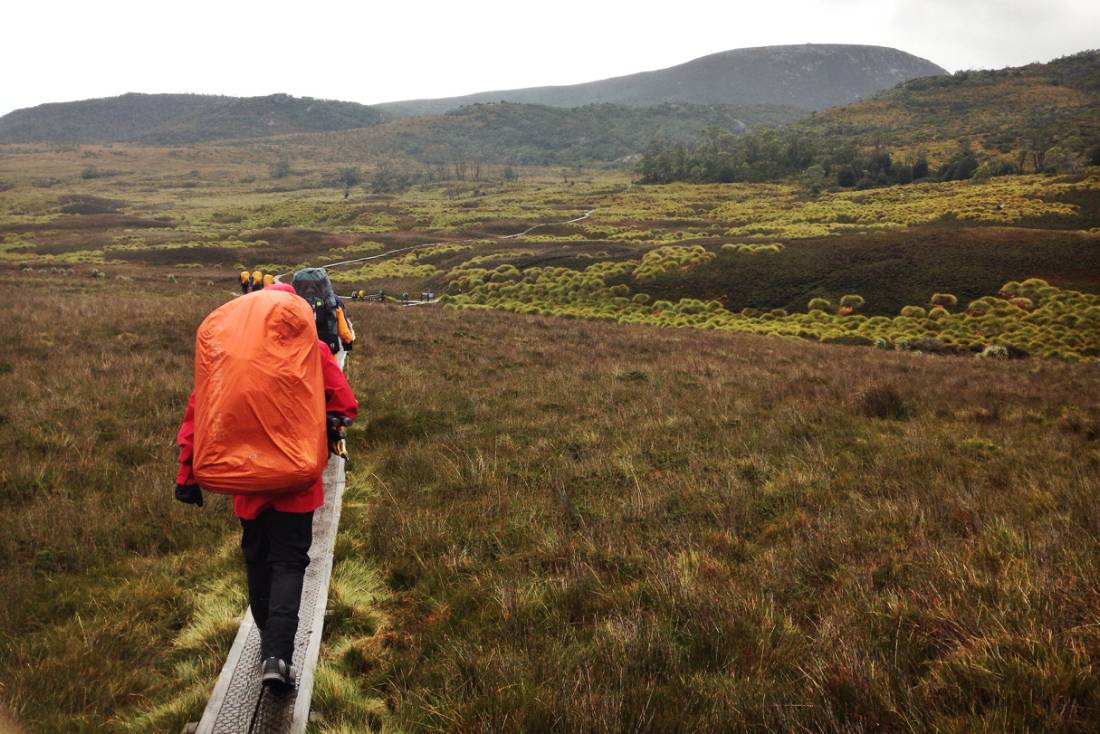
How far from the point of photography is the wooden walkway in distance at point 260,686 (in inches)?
122

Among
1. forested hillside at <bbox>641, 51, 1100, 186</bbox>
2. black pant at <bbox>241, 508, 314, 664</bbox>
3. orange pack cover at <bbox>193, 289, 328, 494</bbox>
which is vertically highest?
forested hillside at <bbox>641, 51, 1100, 186</bbox>

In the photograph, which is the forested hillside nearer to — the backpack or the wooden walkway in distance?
the backpack

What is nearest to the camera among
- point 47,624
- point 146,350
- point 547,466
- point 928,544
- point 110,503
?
point 47,624

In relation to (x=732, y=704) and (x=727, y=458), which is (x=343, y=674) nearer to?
(x=732, y=704)

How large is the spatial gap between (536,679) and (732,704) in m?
1.03

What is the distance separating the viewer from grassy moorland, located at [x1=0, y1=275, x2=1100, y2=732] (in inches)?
113

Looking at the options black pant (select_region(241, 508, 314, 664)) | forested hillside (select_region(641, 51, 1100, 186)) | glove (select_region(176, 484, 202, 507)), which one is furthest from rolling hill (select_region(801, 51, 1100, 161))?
glove (select_region(176, 484, 202, 507))

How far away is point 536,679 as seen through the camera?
314 centimetres

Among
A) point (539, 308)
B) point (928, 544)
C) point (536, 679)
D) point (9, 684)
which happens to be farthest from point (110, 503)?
point (539, 308)

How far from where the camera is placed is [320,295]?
27.0 ft

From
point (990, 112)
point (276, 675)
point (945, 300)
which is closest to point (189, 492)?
point (276, 675)

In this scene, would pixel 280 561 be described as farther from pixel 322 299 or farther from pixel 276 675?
pixel 322 299

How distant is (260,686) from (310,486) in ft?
4.20

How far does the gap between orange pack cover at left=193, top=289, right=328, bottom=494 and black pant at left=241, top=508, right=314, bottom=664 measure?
43 centimetres
